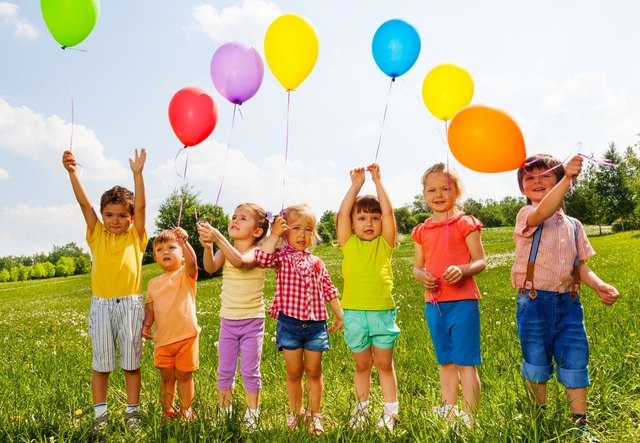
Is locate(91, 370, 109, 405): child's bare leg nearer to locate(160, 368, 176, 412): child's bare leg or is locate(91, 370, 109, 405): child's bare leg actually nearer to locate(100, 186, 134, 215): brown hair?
locate(160, 368, 176, 412): child's bare leg

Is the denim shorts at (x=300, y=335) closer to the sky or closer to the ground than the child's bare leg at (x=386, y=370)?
closer to the sky

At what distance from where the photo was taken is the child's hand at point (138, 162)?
3.77 metres

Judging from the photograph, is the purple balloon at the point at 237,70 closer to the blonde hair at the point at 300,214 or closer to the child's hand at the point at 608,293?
the blonde hair at the point at 300,214

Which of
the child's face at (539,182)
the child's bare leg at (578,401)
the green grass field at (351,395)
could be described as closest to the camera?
the green grass field at (351,395)

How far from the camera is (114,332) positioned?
377 centimetres

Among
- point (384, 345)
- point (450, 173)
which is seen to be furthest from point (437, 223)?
point (384, 345)

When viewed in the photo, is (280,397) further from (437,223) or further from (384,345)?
(437,223)

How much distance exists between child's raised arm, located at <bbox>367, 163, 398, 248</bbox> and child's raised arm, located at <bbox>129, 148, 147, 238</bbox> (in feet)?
5.22

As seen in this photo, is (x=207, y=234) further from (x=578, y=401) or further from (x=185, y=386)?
(x=578, y=401)

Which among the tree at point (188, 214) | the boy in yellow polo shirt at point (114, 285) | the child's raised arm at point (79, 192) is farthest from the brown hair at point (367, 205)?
the tree at point (188, 214)

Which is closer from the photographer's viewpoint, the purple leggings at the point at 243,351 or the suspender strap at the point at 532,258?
the suspender strap at the point at 532,258

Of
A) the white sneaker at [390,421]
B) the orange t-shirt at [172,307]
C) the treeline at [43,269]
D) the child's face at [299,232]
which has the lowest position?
the treeline at [43,269]

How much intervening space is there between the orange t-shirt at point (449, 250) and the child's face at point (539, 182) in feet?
1.23

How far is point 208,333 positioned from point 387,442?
176 inches
